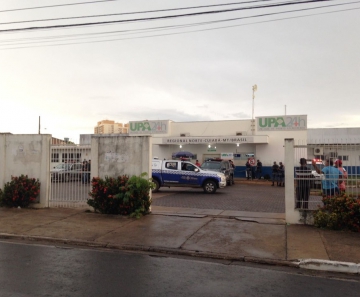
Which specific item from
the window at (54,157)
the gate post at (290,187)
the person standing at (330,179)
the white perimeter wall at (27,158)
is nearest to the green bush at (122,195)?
the window at (54,157)

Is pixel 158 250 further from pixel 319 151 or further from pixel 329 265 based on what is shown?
pixel 319 151

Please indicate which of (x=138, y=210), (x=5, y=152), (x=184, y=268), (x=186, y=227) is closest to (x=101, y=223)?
(x=138, y=210)

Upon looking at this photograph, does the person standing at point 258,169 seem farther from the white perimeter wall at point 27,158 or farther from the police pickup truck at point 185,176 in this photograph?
the white perimeter wall at point 27,158

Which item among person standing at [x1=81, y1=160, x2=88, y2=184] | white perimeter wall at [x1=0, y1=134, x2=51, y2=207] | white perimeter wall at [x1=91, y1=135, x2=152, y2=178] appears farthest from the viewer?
white perimeter wall at [x1=0, y1=134, x2=51, y2=207]

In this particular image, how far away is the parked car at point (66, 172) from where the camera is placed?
13.1m

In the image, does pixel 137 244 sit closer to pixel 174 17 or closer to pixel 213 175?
pixel 174 17

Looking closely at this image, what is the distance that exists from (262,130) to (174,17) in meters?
19.7

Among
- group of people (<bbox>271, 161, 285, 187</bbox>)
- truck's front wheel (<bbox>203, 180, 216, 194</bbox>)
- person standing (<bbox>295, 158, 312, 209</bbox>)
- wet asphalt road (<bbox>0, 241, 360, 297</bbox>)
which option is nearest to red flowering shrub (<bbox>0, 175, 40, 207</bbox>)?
wet asphalt road (<bbox>0, 241, 360, 297</bbox>)

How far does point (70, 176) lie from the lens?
1321 centimetres

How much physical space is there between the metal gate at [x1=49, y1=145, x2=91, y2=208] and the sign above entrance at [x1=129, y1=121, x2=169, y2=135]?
19588 millimetres

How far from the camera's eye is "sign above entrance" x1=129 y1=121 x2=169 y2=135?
32906 millimetres

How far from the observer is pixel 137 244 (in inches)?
332

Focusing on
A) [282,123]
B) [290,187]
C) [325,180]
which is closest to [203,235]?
[290,187]

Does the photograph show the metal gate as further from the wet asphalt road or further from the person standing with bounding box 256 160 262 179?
the person standing with bounding box 256 160 262 179
